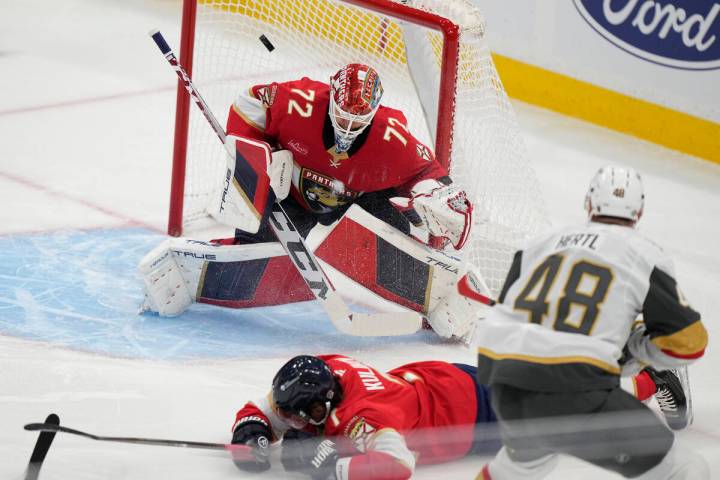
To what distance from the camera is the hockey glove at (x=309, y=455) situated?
2.95 meters

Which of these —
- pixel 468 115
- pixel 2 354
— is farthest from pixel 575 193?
pixel 2 354

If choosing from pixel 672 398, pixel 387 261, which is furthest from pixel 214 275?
pixel 672 398

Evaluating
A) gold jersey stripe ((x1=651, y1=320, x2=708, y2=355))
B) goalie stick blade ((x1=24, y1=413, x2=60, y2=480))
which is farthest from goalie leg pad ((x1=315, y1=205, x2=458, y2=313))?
gold jersey stripe ((x1=651, y1=320, x2=708, y2=355))

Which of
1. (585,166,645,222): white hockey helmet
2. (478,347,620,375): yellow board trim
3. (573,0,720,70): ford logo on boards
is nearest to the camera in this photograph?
(478,347,620,375): yellow board trim

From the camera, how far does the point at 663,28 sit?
560 centimetres

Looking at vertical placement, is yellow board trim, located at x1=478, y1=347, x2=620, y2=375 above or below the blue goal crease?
above

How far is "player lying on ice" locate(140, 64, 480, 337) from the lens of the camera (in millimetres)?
3914

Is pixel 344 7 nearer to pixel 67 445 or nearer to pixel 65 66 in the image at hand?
pixel 67 445

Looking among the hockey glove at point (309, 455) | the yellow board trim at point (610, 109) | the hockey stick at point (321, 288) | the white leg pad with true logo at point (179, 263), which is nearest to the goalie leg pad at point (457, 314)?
the hockey stick at point (321, 288)

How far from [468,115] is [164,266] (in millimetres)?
1129

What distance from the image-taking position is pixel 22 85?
629 cm

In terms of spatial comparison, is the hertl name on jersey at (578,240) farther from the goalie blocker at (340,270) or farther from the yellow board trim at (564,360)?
the goalie blocker at (340,270)

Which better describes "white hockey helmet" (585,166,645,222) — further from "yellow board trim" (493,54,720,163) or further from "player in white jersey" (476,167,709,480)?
"yellow board trim" (493,54,720,163)

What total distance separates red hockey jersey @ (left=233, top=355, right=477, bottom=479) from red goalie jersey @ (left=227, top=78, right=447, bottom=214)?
2.94 ft
